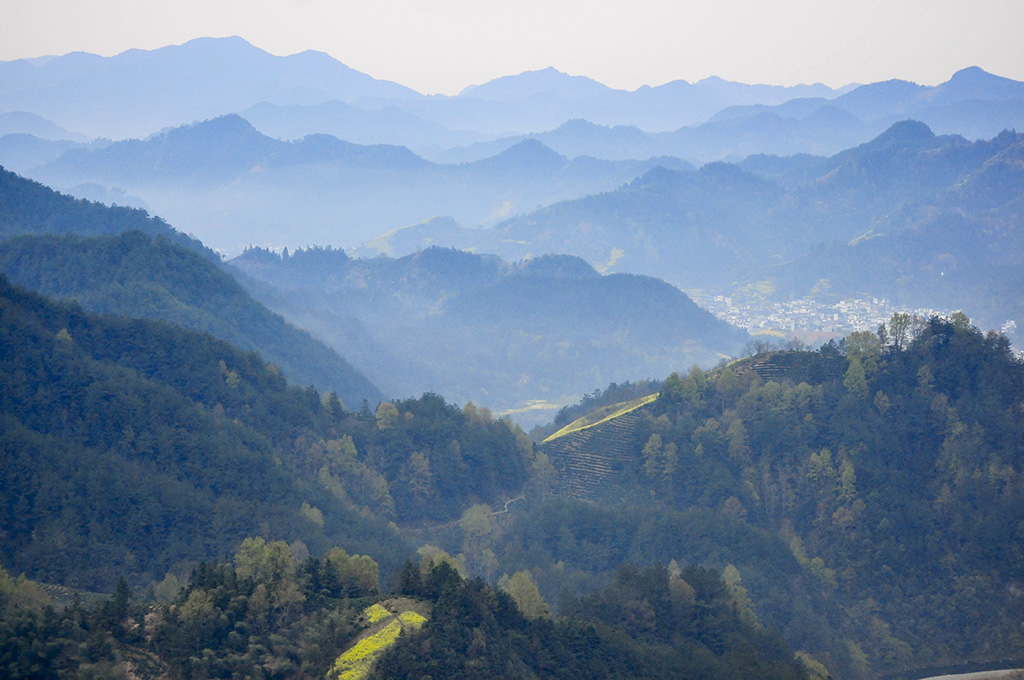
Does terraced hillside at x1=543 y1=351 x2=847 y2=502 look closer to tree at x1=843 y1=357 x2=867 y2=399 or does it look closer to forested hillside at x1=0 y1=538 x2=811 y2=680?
tree at x1=843 y1=357 x2=867 y2=399

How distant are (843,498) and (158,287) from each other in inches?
2970

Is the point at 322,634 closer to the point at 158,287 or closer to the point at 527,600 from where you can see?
the point at 527,600

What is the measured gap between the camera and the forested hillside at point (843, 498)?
67688 millimetres

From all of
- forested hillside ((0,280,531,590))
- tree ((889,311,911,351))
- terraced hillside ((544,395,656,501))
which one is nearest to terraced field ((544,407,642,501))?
terraced hillside ((544,395,656,501))

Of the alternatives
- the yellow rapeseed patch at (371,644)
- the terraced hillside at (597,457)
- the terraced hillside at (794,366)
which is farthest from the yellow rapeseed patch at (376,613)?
the terraced hillside at (794,366)

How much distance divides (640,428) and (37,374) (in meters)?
48.5

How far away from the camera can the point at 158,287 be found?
109938 mm

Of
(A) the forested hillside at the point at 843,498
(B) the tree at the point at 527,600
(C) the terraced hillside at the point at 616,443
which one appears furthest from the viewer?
(C) the terraced hillside at the point at 616,443

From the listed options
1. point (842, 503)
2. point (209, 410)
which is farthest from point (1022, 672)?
point (209, 410)

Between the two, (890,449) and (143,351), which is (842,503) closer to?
(890,449)

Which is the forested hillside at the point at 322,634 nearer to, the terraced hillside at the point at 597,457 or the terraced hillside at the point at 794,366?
the terraced hillside at the point at 597,457

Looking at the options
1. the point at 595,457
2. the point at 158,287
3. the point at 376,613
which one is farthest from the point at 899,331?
the point at 158,287

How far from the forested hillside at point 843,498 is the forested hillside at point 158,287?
45.9m

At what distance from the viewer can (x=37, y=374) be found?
6988 cm
